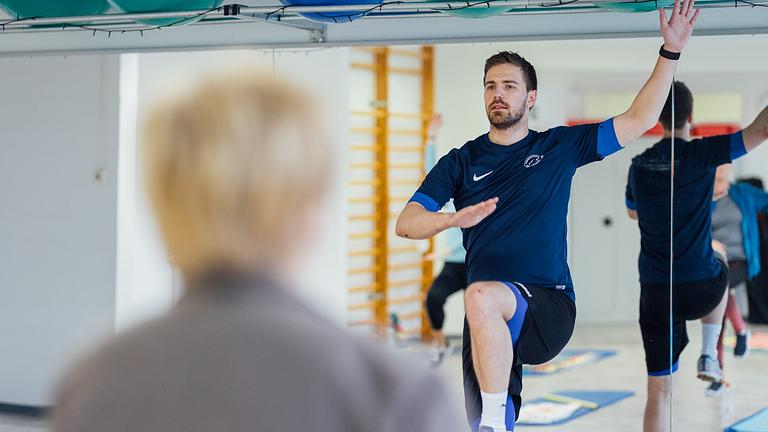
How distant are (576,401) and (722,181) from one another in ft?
3.98

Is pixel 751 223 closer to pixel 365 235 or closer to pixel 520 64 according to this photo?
pixel 520 64

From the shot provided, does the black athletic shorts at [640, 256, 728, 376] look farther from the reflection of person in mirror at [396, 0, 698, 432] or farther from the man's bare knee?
the man's bare knee

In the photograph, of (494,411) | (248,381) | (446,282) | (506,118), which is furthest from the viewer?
(446,282)

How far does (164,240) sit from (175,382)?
158 mm

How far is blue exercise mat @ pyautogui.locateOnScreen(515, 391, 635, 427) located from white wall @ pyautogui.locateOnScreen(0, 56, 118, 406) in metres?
2.53

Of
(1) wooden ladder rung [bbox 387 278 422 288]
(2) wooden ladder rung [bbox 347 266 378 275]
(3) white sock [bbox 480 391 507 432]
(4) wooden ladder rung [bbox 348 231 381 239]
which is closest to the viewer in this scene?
(3) white sock [bbox 480 391 507 432]

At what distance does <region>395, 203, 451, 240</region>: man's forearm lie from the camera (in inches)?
127

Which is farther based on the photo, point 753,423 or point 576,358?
point 576,358

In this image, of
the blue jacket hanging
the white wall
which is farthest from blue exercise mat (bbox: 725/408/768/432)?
the white wall

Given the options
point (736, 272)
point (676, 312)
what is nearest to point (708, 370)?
point (676, 312)

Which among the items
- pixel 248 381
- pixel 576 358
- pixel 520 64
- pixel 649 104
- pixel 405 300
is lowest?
pixel 576 358

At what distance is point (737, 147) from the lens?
4.10 m

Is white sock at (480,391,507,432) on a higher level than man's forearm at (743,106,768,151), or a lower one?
lower

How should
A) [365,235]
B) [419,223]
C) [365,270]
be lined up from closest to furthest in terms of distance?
[419,223] → [365,270] → [365,235]
